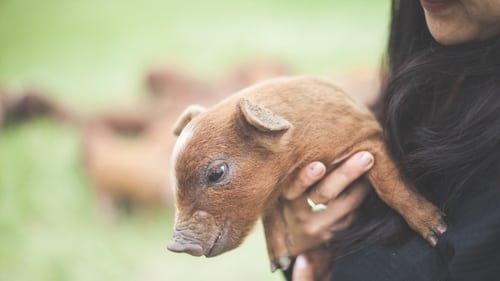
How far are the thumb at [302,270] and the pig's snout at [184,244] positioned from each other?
0.29m

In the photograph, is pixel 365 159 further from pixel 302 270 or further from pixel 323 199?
pixel 302 270

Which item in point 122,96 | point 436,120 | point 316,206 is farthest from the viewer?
point 122,96

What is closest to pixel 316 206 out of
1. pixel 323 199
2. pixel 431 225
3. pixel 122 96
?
pixel 323 199

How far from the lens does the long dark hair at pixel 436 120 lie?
→ 3.53 feet

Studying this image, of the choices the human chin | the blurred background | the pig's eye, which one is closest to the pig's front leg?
the pig's eye

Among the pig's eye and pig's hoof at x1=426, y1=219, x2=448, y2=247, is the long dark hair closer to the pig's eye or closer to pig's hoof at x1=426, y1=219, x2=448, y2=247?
pig's hoof at x1=426, y1=219, x2=448, y2=247

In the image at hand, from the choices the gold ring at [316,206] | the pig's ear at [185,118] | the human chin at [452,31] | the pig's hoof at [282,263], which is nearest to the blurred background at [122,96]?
the pig's hoof at [282,263]

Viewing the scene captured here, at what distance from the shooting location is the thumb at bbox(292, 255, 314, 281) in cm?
131

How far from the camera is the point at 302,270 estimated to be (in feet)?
4.33

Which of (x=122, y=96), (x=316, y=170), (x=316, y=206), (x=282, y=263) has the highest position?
(x=316, y=170)

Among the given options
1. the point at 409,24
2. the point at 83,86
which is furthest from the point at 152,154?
the point at 409,24

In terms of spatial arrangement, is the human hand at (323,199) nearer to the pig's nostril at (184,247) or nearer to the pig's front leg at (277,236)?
the pig's front leg at (277,236)

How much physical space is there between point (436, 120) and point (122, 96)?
2399mm

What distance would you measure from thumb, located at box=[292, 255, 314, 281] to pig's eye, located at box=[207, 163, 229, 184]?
320 millimetres
